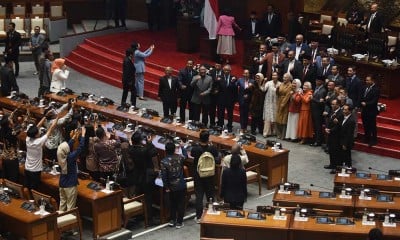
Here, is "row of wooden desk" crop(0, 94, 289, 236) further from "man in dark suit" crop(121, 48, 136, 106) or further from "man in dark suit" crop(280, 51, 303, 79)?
"man in dark suit" crop(280, 51, 303, 79)

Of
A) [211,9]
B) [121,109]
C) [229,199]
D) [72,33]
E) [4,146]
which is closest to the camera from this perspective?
[229,199]

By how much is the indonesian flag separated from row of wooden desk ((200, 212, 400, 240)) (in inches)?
421

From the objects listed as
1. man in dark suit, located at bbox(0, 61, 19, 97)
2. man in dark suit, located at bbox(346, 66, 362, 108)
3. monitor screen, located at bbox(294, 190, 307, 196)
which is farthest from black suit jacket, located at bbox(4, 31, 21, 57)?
monitor screen, located at bbox(294, 190, 307, 196)

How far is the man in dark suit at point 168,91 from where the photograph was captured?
18.3 metres

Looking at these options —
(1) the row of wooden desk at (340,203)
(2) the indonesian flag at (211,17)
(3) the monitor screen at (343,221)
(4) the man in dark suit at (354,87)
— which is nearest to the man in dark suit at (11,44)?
(2) the indonesian flag at (211,17)

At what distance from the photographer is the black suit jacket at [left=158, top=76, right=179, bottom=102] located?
18.4m

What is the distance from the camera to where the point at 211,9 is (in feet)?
73.0

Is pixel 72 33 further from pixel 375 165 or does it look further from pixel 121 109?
pixel 375 165

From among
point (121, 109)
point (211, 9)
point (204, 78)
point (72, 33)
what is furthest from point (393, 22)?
point (72, 33)

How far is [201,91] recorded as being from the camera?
18.0 metres

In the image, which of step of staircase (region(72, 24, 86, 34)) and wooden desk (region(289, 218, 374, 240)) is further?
step of staircase (region(72, 24, 86, 34))

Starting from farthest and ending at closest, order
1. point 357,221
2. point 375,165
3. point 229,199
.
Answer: point 375,165 → point 229,199 → point 357,221

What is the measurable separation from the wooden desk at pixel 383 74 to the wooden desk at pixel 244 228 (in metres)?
7.81

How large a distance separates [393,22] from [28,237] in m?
13.5
